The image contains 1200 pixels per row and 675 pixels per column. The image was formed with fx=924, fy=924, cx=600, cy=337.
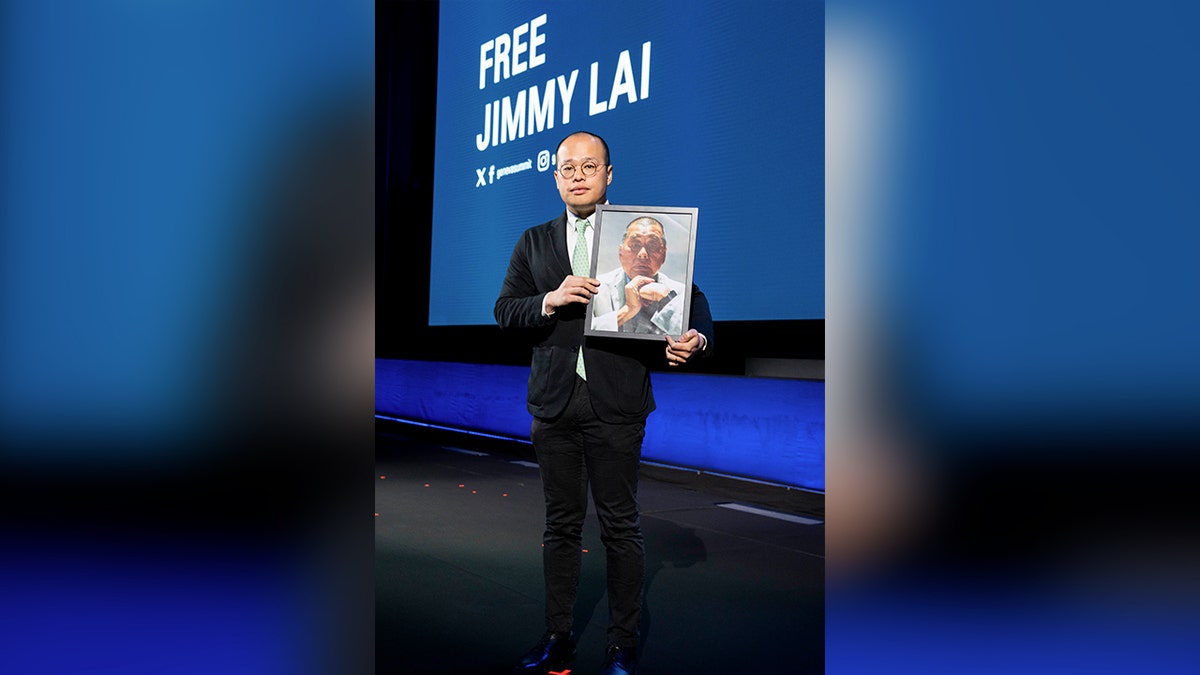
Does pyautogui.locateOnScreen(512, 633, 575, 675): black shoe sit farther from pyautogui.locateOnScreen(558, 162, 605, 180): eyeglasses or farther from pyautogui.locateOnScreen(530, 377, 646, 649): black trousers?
pyautogui.locateOnScreen(558, 162, 605, 180): eyeglasses

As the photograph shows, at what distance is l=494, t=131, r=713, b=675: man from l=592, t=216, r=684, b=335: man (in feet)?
0.38

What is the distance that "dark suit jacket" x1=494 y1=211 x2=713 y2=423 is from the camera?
7.43ft

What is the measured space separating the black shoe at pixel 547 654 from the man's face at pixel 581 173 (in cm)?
111

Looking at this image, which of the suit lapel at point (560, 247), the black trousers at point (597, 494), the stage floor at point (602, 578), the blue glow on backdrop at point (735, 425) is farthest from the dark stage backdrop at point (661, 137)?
the black trousers at point (597, 494)

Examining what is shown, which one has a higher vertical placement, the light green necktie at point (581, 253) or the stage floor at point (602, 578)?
the light green necktie at point (581, 253)

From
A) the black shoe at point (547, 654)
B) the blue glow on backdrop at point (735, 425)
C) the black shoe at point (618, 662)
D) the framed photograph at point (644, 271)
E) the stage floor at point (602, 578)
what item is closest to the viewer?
the framed photograph at point (644, 271)

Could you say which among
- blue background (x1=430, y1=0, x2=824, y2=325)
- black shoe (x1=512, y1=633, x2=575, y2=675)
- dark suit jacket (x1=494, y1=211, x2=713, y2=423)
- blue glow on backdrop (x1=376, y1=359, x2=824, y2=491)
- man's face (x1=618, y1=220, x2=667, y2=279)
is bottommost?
black shoe (x1=512, y1=633, x2=575, y2=675)

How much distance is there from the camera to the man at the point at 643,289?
209 cm

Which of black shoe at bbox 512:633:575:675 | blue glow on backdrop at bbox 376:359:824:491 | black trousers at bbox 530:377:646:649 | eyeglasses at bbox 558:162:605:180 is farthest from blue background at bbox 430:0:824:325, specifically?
black shoe at bbox 512:633:575:675

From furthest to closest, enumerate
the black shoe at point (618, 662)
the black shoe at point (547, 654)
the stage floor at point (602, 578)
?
the stage floor at point (602, 578) → the black shoe at point (547, 654) → the black shoe at point (618, 662)

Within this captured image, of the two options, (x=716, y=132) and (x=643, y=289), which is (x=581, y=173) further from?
(x=716, y=132)

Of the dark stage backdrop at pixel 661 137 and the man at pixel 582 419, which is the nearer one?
the man at pixel 582 419

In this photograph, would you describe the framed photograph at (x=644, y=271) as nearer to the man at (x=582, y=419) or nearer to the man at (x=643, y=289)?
the man at (x=643, y=289)
